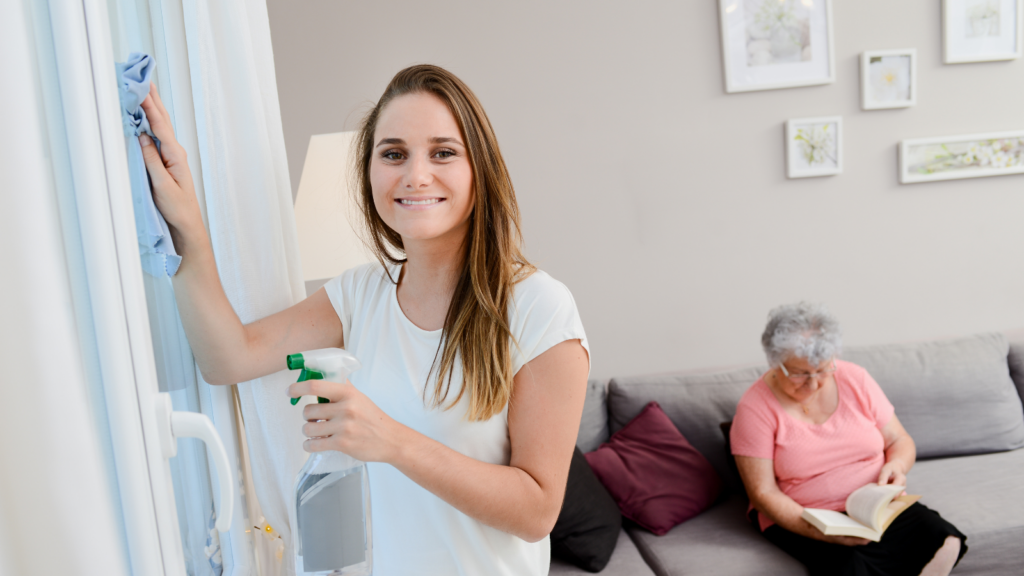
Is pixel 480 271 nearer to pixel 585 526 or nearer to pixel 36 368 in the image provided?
pixel 36 368

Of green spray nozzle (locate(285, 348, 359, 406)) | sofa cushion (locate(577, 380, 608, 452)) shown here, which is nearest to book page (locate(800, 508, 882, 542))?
sofa cushion (locate(577, 380, 608, 452))

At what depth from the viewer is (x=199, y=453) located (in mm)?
936

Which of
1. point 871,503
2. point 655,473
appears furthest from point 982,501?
point 655,473

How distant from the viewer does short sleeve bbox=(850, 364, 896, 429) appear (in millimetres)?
2164

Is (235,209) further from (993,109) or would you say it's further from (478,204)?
(993,109)

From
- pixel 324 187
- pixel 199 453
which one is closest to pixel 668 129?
pixel 324 187

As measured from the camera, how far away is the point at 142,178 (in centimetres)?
83

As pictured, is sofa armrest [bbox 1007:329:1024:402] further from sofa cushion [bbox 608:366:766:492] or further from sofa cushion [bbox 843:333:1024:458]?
sofa cushion [bbox 608:366:766:492]

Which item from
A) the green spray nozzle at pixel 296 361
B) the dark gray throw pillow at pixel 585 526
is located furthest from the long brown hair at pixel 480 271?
the dark gray throw pillow at pixel 585 526

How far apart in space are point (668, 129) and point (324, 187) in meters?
1.59

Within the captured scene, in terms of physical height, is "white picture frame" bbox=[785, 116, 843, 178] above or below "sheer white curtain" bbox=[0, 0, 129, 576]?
above

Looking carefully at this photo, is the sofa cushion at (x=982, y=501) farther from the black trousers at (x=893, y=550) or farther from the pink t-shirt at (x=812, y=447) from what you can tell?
the pink t-shirt at (x=812, y=447)

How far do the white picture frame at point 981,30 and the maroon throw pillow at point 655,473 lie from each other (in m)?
1.98

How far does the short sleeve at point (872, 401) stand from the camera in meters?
2.16
